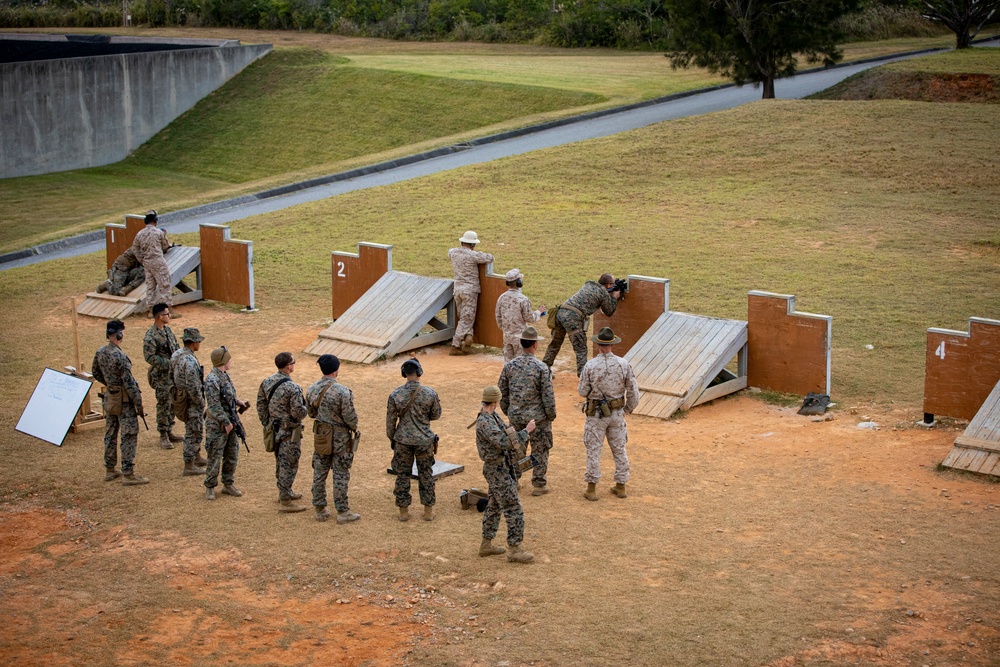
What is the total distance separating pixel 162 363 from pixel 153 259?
723 cm

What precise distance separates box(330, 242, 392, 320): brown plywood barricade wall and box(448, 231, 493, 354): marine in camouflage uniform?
1.83 metres

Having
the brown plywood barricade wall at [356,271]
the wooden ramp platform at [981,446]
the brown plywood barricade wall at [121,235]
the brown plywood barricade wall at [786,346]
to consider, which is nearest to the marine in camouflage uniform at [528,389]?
the wooden ramp platform at [981,446]

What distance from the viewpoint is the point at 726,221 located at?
25656 millimetres

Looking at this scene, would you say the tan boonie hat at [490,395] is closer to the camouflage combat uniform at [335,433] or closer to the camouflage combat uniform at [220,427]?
the camouflage combat uniform at [335,433]

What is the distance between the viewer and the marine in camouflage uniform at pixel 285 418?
38.2 feet

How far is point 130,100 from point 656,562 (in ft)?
119

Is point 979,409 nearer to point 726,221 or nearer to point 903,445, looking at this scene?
point 903,445

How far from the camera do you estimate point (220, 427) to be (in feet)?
39.9

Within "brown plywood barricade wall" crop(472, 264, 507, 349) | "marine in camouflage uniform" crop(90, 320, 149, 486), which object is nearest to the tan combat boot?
"marine in camouflage uniform" crop(90, 320, 149, 486)

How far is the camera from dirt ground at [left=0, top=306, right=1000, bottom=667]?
9.09 m

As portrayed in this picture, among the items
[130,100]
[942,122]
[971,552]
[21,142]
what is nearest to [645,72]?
[942,122]

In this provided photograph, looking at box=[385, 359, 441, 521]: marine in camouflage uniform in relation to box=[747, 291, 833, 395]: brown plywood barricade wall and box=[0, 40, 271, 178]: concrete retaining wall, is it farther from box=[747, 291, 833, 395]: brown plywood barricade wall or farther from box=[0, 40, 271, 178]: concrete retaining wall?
box=[0, 40, 271, 178]: concrete retaining wall

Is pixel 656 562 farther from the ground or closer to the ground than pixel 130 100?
closer to the ground

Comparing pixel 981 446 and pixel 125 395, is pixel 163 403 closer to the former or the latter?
pixel 125 395
